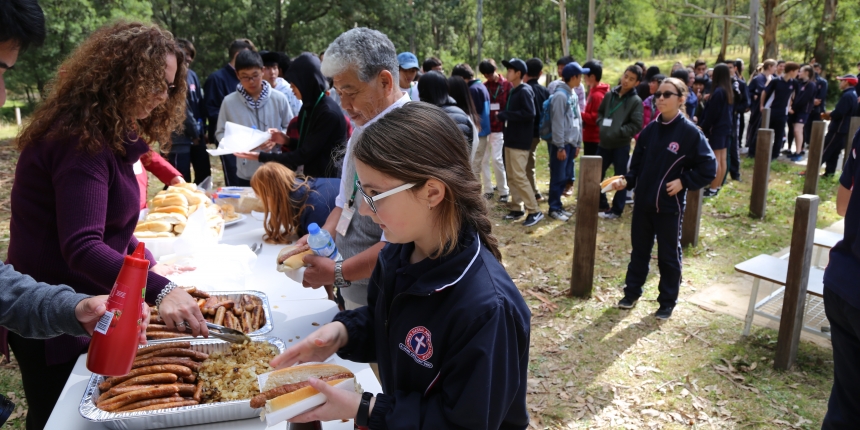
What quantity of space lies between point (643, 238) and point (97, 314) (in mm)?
4308

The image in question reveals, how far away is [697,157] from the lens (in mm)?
4480

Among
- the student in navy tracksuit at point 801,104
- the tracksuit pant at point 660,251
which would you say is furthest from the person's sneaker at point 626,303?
the student in navy tracksuit at point 801,104

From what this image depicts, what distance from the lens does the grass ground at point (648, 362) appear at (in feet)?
11.6

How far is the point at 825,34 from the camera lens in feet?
75.3

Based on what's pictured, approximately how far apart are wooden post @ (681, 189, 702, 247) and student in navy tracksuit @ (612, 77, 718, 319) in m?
1.96

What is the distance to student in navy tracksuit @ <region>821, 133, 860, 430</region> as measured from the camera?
7.39 ft

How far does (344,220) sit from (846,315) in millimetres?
2218

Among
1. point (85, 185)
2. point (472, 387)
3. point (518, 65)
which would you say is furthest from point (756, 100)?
point (85, 185)

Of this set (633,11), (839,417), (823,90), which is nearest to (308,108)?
(839,417)

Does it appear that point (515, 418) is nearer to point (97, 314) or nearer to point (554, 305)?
point (97, 314)

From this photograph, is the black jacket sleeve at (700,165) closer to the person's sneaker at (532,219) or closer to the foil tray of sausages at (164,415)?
the person's sneaker at (532,219)

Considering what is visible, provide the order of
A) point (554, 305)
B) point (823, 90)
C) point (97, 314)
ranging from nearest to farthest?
Result: 1. point (97, 314)
2. point (554, 305)
3. point (823, 90)

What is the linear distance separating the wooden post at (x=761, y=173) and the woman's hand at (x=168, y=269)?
23.0 feet

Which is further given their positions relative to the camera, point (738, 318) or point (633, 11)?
point (633, 11)
